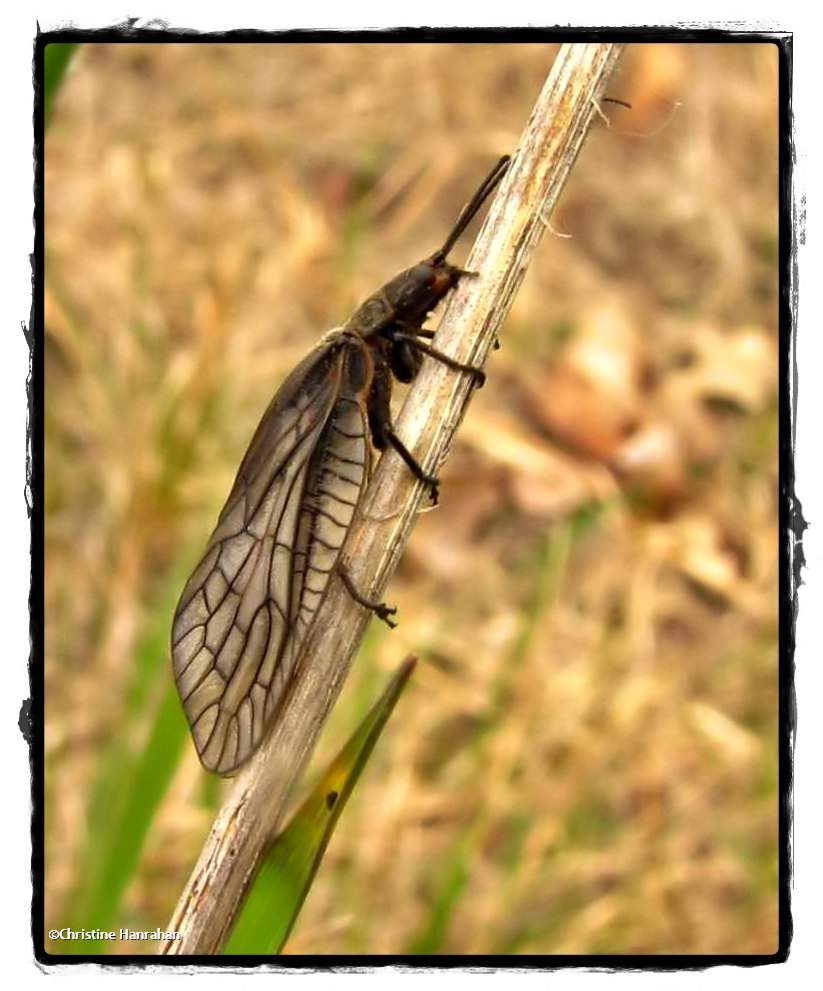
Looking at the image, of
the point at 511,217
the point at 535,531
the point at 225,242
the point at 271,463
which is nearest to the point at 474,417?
the point at 535,531

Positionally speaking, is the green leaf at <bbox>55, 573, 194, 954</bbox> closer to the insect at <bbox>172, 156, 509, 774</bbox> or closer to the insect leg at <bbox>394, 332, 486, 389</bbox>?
the insect at <bbox>172, 156, 509, 774</bbox>

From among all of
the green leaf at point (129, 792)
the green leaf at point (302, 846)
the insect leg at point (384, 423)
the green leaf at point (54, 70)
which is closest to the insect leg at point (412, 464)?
the insect leg at point (384, 423)

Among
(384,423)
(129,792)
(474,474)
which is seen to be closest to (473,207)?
(384,423)

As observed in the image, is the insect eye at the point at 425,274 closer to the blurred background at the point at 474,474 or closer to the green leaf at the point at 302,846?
the blurred background at the point at 474,474

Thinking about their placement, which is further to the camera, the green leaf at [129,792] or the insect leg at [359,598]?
the green leaf at [129,792]

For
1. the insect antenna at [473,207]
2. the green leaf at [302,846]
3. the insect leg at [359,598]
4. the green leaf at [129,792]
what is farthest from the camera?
the insect antenna at [473,207]

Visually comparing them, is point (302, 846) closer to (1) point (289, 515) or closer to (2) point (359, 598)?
(2) point (359, 598)
